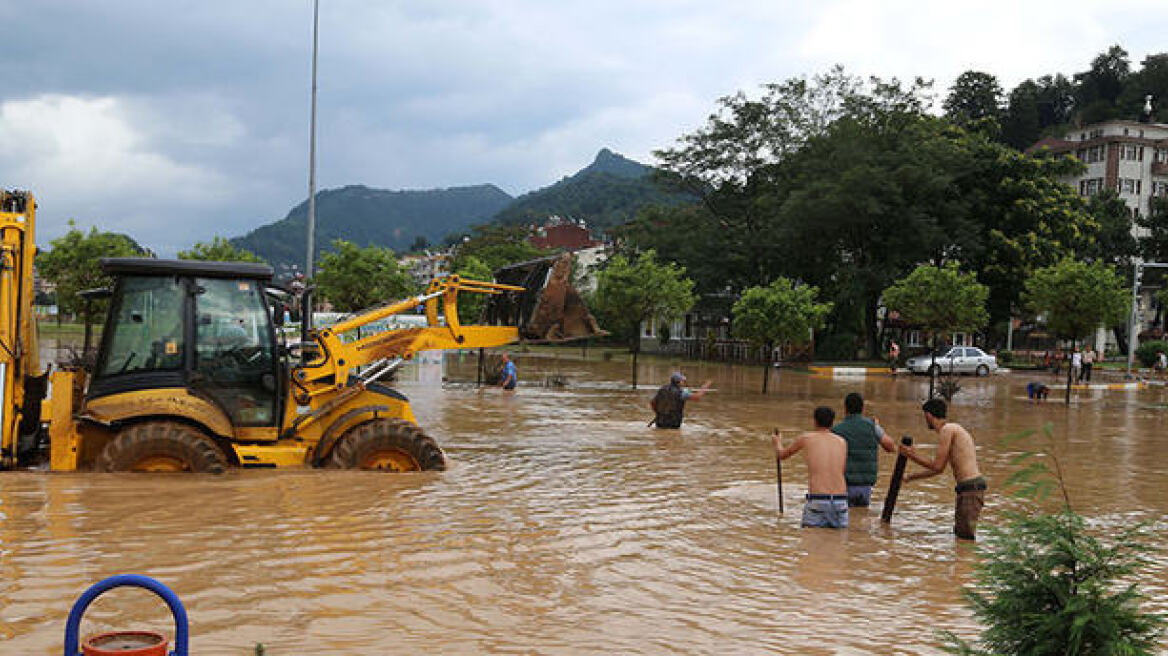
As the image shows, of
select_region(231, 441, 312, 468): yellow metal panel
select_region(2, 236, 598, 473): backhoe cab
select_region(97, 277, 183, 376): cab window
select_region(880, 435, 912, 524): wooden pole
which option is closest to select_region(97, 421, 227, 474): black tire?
select_region(2, 236, 598, 473): backhoe cab

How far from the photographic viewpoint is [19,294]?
9711mm

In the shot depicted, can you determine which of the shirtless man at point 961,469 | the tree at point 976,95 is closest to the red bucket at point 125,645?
the shirtless man at point 961,469

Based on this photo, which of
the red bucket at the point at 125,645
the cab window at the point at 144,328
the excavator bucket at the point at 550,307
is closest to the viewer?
the red bucket at the point at 125,645

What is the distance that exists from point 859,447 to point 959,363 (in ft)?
118

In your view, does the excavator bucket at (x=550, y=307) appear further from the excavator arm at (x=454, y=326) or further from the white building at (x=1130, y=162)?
the white building at (x=1130, y=162)

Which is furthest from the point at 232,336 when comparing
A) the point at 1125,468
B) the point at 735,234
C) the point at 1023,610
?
the point at 735,234

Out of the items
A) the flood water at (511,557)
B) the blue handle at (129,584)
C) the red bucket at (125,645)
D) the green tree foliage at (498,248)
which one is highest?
the green tree foliage at (498,248)

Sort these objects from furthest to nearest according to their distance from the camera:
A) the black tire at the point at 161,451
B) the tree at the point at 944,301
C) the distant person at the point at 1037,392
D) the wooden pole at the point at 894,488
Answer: the tree at the point at 944,301 < the distant person at the point at 1037,392 < the black tire at the point at 161,451 < the wooden pole at the point at 894,488

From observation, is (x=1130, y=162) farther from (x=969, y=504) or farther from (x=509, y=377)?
(x=969, y=504)

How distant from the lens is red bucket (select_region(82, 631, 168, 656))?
10.6 feet

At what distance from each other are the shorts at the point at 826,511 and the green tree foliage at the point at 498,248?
2760 inches

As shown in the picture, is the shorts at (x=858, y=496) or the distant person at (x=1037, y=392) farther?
the distant person at (x=1037, y=392)

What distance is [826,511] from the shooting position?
29.0 ft

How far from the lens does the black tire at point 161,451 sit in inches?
378
